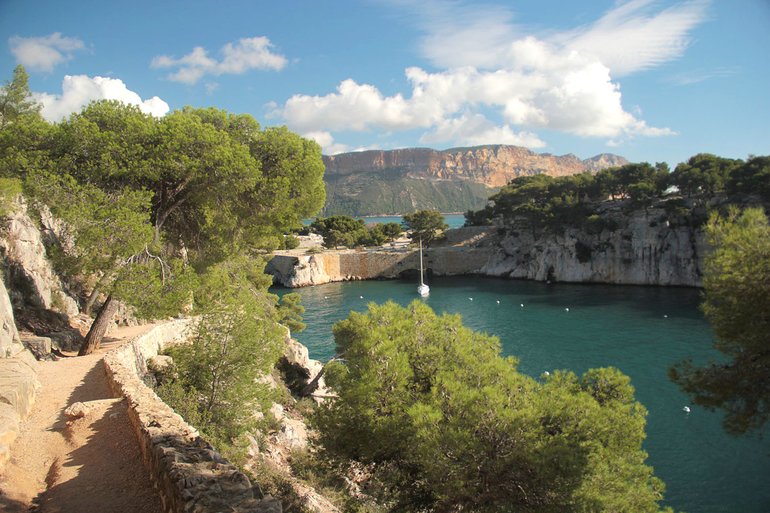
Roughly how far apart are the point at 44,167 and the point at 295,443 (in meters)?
12.1

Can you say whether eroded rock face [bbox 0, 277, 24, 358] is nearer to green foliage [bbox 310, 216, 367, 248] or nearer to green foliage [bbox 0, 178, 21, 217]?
green foliage [bbox 0, 178, 21, 217]

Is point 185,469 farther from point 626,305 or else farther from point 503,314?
point 626,305

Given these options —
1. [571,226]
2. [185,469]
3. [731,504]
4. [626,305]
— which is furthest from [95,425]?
[571,226]

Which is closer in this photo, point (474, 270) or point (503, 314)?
point (503, 314)

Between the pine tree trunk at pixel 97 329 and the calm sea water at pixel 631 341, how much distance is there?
57.6 feet

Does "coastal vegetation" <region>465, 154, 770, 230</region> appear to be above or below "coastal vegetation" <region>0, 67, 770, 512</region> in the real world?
above

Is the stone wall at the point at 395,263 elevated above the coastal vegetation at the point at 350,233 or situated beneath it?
situated beneath

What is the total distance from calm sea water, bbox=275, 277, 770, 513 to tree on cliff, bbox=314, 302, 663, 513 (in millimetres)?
8193

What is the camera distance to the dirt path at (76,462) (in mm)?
7141

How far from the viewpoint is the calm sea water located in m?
16.4

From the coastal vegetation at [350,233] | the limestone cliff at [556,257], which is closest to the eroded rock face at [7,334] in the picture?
the limestone cliff at [556,257]

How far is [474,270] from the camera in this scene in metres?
69.4

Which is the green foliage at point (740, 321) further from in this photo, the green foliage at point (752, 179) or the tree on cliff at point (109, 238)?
the green foliage at point (752, 179)

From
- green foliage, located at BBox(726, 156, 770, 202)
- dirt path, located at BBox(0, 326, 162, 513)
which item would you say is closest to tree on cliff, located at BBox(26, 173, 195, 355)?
dirt path, located at BBox(0, 326, 162, 513)
